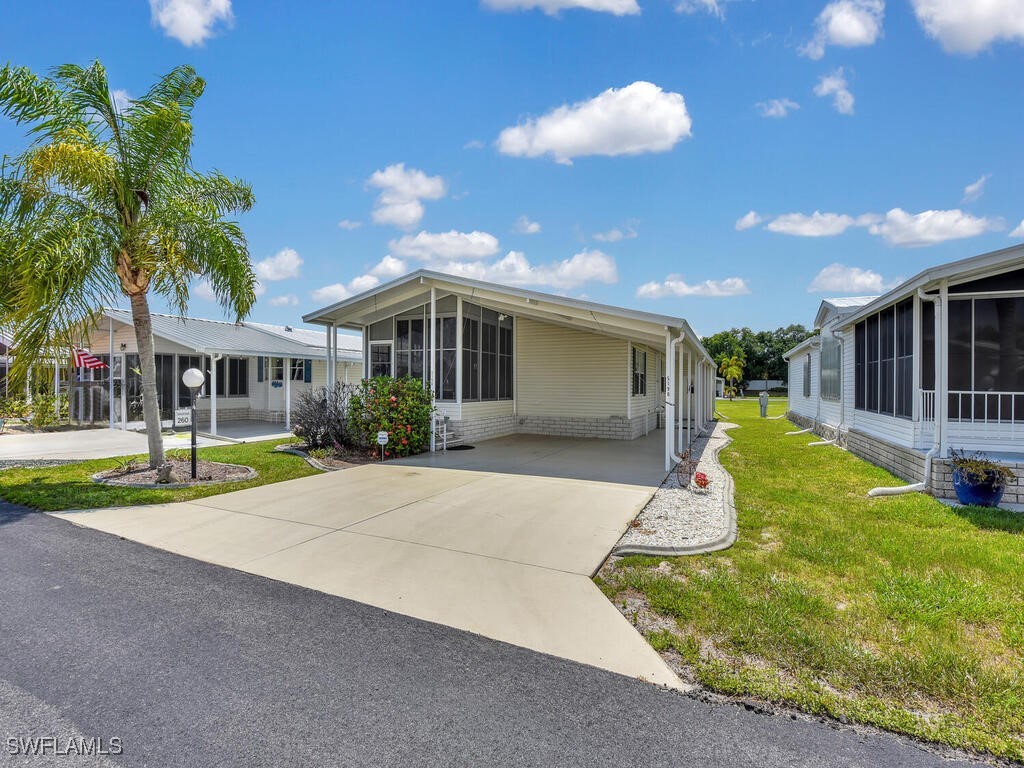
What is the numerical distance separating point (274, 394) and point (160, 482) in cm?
1030

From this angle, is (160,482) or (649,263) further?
(649,263)


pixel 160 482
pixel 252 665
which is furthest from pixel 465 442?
pixel 252 665

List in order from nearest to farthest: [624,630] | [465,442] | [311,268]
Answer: [624,630] < [465,442] < [311,268]

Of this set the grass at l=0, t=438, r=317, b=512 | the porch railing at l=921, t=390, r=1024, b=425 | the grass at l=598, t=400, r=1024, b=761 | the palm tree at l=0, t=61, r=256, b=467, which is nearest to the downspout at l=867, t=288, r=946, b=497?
the porch railing at l=921, t=390, r=1024, b=425

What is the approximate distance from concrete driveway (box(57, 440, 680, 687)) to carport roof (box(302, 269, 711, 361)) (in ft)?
10.1

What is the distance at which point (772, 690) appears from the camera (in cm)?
268

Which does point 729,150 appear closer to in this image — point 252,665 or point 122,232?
point 122,232

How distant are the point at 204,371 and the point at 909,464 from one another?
1856 centimetres

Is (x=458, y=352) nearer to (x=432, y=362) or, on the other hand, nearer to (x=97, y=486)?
(x=432, y=362)

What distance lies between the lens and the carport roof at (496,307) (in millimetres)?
9133

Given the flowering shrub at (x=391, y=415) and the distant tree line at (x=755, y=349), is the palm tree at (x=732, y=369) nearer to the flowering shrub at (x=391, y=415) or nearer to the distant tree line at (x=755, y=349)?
the distant tree line at (x=755, y=349)

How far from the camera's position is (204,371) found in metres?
16.6

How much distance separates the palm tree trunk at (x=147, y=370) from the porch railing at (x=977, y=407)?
40.6ft

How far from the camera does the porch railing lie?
307 inches
